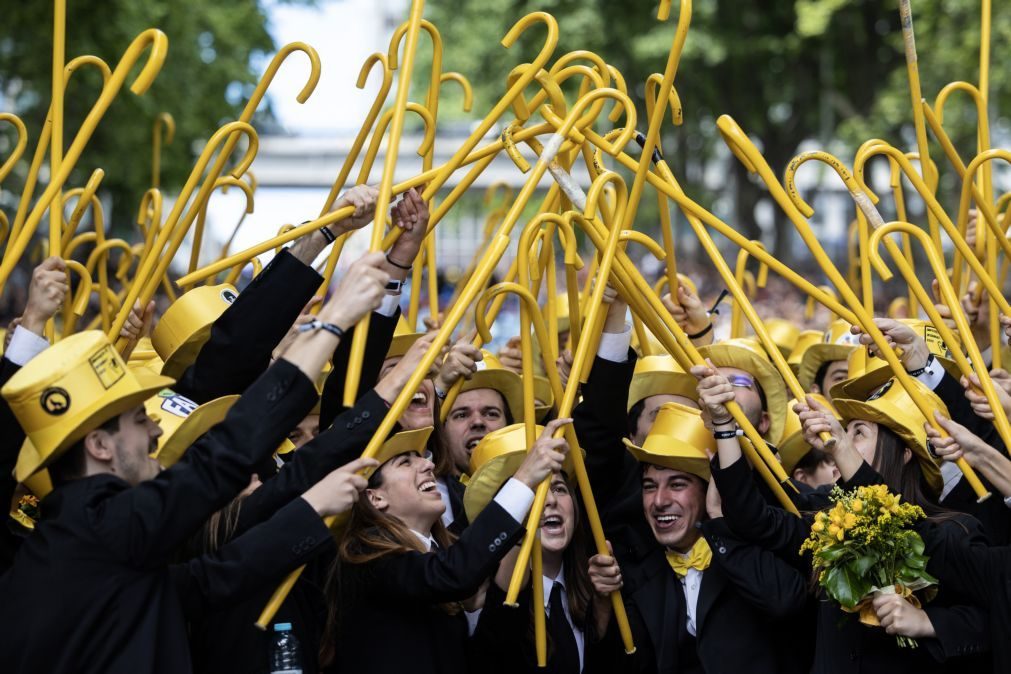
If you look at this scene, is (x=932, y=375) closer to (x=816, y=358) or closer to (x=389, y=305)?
(x=816, y=358)

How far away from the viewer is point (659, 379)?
6133mm

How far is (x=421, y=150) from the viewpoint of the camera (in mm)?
5184

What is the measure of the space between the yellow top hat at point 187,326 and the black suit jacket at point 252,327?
52cm

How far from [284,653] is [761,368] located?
279 centimetres

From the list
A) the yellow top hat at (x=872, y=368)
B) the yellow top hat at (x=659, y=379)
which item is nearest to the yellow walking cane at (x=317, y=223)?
the yellow top hat at (x=659, y=379)

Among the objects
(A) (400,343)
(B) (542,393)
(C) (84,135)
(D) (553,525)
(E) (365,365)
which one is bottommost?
(D) (553,525)

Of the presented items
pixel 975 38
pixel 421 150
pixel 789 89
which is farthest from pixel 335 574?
pixel 789 89

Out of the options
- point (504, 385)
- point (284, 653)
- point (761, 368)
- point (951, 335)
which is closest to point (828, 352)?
point (761, 368)

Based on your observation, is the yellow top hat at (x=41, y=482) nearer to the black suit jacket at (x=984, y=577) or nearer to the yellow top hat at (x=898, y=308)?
the black suit jacket at (x=984, y=577)

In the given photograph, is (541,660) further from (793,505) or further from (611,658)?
(793,505)

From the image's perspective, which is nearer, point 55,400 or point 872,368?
point 55,400

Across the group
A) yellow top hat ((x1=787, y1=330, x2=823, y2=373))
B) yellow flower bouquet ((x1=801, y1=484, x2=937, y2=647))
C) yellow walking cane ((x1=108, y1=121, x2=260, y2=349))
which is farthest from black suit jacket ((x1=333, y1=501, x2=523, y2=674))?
yellow top hat ((x1=787, y1=330, x2=823, y2=373))

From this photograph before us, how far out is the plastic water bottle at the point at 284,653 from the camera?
445 cm

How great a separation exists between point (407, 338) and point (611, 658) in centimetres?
173
